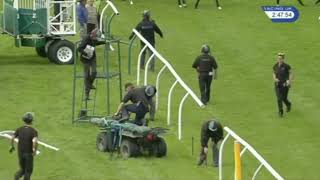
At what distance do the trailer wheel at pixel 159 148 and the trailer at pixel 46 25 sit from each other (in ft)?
33.7

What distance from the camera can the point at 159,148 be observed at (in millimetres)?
23688

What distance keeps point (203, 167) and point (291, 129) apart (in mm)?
4827

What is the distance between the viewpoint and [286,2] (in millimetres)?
45281

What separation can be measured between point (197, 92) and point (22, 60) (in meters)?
7.09

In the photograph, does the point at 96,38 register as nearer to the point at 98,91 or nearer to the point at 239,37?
the point at 98,91

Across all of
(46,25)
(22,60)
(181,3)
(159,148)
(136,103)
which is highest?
(181,3)

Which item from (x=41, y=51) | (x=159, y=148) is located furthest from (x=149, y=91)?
(x=41, y=51)

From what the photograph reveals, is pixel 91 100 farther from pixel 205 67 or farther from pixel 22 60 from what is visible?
pixel 22 60

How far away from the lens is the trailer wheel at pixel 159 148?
931 inches

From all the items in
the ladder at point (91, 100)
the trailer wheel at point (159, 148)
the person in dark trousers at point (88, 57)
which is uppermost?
the person in dark trousers at point (88, 57)

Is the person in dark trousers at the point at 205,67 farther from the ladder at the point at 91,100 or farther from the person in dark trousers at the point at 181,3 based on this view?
the person in dark trousers at the point at 181,3

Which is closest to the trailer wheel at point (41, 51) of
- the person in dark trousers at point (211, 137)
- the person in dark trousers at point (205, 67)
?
the person in dark trousers at point (205, 67)

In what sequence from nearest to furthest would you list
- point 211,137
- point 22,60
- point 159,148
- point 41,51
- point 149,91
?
point 211,137 → point 159,148 → point 149,91 → point 22,60 → point 41,51

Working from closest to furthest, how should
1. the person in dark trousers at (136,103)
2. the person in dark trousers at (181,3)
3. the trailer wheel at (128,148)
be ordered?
the trailer wheel at (128,148)
the person in dark trousers at (136,103)
the person in dark trousers at (181,3)
